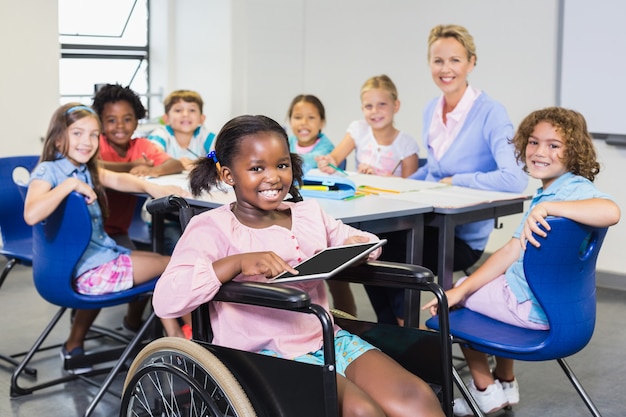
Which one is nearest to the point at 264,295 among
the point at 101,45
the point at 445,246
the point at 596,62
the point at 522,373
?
the point at 445,246

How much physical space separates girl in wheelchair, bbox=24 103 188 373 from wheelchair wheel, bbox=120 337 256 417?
91cm

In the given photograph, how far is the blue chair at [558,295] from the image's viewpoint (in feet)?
7.48

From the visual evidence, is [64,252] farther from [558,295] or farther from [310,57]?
[310,57]

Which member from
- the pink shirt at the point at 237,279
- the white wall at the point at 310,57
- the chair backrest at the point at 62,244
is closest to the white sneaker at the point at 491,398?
the pink shirt at the point at 237,279

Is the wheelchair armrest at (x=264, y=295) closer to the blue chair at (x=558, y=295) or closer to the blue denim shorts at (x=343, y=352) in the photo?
the blue denim shorts at (x=343, y=352)

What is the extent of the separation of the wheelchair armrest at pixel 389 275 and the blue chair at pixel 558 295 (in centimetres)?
44

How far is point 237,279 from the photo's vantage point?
2.06m

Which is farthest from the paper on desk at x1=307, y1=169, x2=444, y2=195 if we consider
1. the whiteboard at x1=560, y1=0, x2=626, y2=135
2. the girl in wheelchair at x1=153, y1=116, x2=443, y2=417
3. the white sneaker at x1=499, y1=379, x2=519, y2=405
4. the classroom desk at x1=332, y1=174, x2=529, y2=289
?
the whiteboard at x1=560, y1=0, x2=626, y2=135

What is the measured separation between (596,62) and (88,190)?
2.88 m

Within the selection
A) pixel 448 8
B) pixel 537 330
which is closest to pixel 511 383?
pixel 537 330

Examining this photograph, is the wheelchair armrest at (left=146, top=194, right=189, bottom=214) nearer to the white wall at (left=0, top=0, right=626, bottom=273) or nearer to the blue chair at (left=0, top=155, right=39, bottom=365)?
the blue chair at (left=0, top=155, right=39, bottom=365)

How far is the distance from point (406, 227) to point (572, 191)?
22.1 inches

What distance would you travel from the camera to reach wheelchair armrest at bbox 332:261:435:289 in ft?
6.41

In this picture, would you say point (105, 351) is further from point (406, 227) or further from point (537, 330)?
point (537, 330)
